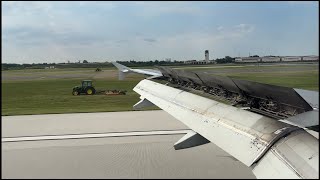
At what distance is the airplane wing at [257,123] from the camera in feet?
8.96

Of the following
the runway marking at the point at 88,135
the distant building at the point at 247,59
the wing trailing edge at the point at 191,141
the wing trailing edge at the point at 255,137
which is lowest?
the runway marking at the point at 88,135

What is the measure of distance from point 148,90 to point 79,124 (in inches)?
193

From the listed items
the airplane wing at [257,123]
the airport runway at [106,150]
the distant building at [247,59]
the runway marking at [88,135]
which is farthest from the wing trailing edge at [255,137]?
the runway marking at [88,135]

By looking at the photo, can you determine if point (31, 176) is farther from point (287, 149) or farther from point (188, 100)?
point (287, 149)

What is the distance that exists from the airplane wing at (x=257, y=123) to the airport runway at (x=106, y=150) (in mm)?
253

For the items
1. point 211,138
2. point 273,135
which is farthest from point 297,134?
point 211,138

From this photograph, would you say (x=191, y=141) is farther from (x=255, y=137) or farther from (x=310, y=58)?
(x=310, y=58)

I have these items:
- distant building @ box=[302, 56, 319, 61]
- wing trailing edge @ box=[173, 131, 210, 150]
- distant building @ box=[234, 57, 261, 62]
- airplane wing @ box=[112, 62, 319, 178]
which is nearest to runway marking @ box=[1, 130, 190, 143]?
airplane wing @ box=[112, 62, 319, 178]

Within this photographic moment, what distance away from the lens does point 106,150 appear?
804 cm

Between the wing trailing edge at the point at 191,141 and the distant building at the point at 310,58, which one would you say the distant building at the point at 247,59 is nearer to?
the distant building at the point at 310,58

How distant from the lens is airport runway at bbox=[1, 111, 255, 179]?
5.24 m

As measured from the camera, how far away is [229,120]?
4094 millimetres

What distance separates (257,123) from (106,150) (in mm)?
5010

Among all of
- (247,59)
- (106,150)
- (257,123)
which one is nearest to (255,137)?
(257,123)
